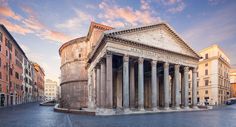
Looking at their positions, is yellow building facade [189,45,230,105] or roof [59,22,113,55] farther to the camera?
yellow building facade [189,45,230,105]

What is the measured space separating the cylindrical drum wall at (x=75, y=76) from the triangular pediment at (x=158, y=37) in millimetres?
17109

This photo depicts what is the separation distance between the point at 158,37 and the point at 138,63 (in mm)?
5382

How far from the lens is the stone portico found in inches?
963

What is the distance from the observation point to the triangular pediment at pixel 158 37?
2625 cm

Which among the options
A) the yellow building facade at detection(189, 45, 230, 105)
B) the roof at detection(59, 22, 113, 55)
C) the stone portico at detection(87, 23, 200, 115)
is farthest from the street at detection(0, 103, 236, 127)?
the yellow building facade at detection(189, 45, 230, 105)

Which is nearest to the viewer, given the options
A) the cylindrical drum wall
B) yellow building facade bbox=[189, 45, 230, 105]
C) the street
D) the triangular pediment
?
the street

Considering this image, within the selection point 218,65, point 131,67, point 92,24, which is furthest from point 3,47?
point 218,65

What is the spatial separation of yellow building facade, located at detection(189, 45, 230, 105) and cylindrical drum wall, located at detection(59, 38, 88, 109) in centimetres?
3315

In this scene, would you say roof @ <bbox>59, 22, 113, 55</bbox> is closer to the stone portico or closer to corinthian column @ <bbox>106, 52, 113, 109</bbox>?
the stone portico

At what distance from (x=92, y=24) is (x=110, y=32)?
45.5 feet

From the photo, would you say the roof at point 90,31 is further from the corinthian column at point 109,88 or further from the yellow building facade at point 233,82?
the yellow building facade at point 233,82

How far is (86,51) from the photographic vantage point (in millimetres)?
42031

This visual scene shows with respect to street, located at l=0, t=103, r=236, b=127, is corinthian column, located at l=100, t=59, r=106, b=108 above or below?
above

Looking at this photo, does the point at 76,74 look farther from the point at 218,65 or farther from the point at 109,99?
the point at 218,65
